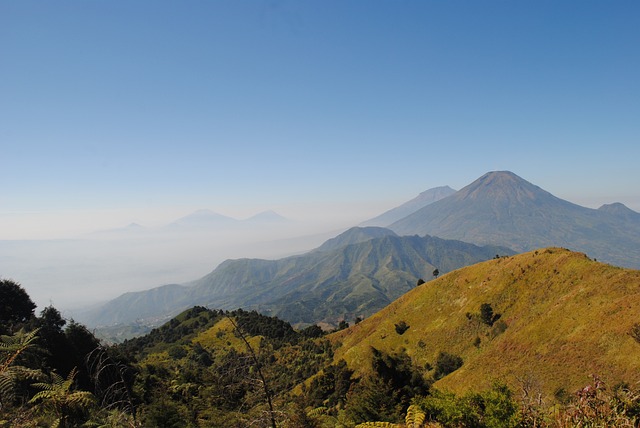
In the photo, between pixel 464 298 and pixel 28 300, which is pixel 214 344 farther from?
pixel 464 298

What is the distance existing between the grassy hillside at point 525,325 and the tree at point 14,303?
66.2 meters

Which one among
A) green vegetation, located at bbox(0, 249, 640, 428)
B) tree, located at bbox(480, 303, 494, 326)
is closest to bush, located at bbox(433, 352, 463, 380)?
green vegetation, located at bbox(0, 249, 640, 428)

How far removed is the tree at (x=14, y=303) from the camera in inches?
2406

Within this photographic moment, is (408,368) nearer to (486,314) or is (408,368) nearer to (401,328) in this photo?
(486,314)

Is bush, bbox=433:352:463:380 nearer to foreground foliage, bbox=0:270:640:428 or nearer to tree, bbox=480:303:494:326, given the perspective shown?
foreground foliage, bbox=0:270:640:428

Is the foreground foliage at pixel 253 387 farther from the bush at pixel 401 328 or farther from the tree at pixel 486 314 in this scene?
the bush at pixel 401 328

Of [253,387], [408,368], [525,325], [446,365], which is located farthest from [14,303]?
[525,325]

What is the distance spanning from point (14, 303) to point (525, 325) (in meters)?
93.8

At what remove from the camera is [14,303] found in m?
63.2

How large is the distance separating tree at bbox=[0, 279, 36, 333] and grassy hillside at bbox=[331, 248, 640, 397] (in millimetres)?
66187

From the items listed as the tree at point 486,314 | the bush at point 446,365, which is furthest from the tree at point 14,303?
the tree at point 486,314

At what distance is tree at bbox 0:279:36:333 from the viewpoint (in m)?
61.1

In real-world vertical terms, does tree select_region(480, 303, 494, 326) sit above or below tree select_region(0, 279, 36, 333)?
below

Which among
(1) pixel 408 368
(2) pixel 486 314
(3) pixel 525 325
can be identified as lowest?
(2) pixel 486 314
